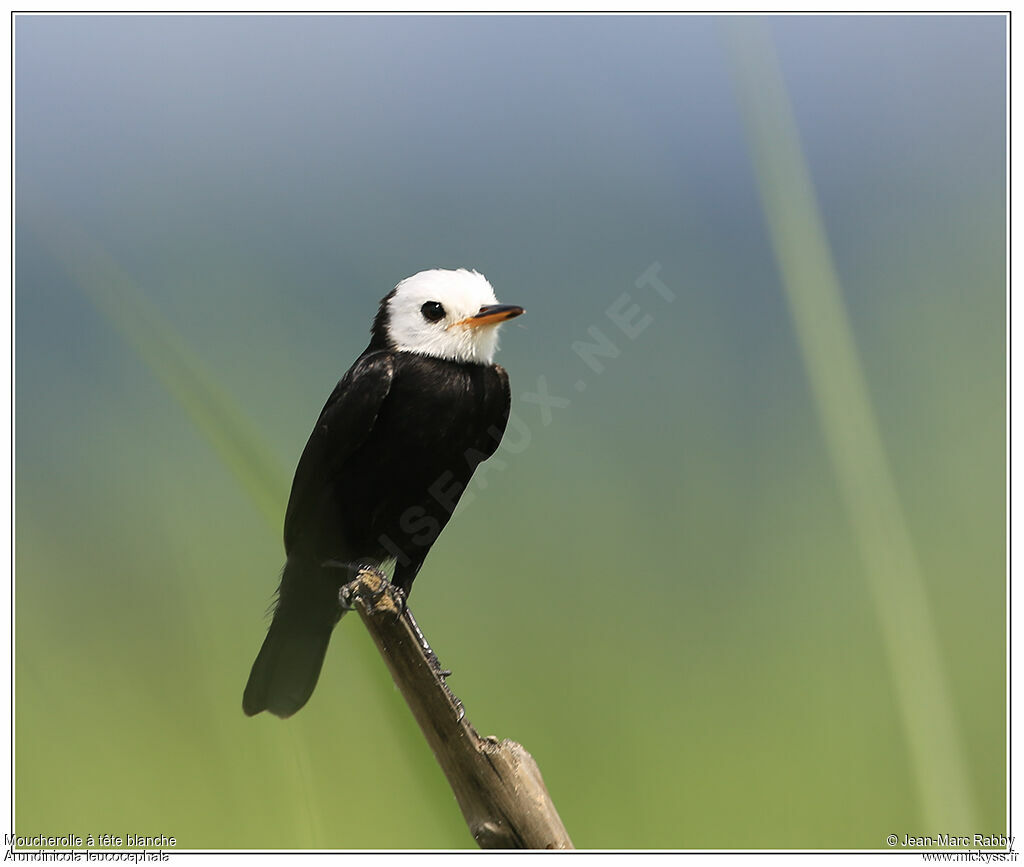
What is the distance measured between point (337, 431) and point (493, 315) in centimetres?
64

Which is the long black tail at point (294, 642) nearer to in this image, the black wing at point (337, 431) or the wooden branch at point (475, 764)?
the black wing at point (337, 431)

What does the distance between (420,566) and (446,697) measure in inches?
32.0

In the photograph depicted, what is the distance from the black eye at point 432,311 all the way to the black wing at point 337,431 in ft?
0.63

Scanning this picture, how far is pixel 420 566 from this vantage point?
299 cm

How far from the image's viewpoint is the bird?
9.18ft

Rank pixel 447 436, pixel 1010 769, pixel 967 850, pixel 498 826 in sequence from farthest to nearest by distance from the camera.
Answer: pixel 447 436, pixel 1010 769, pixel 967 850, pixel 498 826

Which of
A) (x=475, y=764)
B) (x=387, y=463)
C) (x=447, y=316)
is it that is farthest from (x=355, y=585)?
(x=447, y=316)

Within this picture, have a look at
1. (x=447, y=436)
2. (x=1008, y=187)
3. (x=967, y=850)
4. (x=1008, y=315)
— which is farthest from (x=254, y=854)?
(x=1008, y=187)

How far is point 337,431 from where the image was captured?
2.78 m

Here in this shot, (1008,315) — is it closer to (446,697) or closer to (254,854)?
(446,697)

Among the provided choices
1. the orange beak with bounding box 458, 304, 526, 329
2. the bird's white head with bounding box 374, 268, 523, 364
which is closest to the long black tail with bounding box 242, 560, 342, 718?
the bird's white head with bounding box 374, 268, 523, 364

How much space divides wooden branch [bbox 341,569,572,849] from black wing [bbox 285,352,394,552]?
68cm

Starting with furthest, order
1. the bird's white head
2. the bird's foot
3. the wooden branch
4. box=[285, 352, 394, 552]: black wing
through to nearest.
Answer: the bird's white head
box=[285, 352, 394, 552]: black wing
the bird's foot
the wooden branch

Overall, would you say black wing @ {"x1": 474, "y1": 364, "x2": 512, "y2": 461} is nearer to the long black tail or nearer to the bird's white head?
the bird's white head
